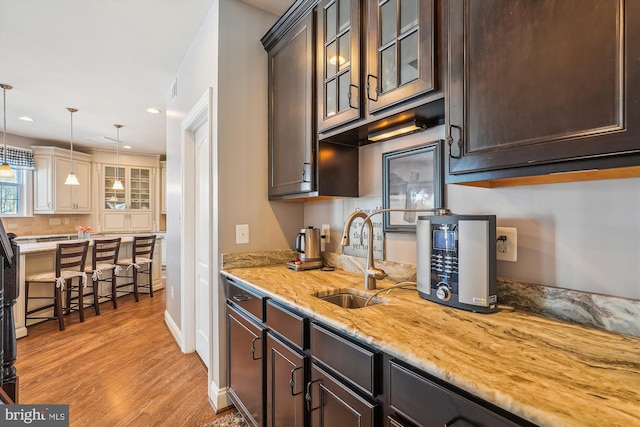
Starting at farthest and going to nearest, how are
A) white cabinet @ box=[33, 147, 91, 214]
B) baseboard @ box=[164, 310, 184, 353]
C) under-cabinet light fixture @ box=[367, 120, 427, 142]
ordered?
white cabinet @ box=[33, 147, 91, 214]
baseboard @ box=[164, 310, 184, 353]
under-cabinet light fixture @ box=[367, 120, 427, 142]

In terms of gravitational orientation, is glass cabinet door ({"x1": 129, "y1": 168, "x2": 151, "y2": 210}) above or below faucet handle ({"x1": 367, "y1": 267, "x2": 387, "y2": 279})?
above

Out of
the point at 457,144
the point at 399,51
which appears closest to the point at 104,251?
the point at 399,51

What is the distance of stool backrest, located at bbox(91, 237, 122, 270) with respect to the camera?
12.8 feet

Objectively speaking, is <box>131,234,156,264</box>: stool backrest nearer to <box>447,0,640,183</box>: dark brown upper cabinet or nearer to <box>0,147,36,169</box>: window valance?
<box>0,147,36,169</box>: window valance

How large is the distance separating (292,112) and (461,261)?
1341 mm

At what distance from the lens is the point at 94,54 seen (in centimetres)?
276

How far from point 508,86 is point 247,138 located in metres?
1.62

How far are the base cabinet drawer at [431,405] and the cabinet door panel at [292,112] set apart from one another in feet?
3.77

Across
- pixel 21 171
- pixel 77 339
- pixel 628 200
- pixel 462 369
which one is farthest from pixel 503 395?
pixel 21 171

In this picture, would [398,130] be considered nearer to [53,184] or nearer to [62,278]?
[62,278]

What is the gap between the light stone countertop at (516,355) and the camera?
0.58 m

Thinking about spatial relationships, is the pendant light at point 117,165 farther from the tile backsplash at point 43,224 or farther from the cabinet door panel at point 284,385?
the cabinet door panel at point 284,385

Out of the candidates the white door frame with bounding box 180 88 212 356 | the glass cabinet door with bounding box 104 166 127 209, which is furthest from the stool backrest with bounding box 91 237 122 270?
the glass cabinet door with bounding box 104 166 127 209

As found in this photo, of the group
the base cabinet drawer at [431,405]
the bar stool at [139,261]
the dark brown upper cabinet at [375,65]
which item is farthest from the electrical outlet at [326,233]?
the bar stool at [139,261]
